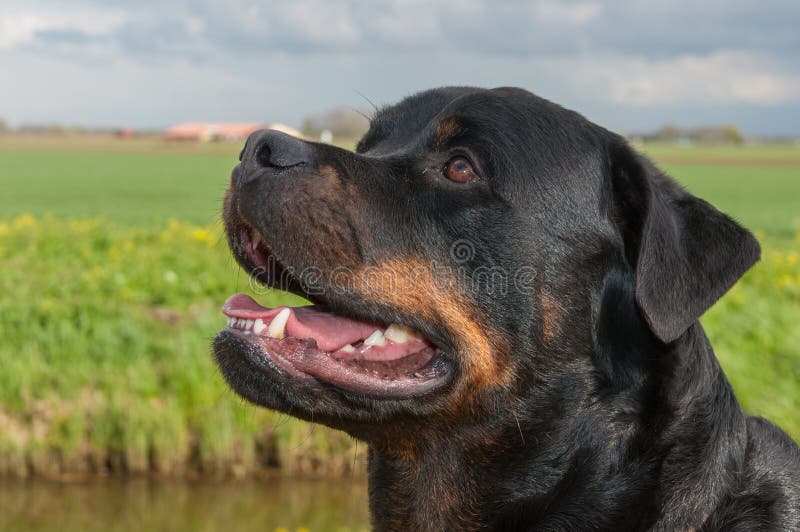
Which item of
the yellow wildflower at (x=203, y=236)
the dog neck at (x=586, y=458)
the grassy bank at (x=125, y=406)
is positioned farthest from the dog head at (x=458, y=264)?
the yellow wildflower at (x=203, y=236)

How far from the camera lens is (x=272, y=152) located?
300cm

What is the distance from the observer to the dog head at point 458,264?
9.69 ft

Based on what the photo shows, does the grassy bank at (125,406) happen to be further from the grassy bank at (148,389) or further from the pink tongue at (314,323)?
the pink tongue at (314,323)

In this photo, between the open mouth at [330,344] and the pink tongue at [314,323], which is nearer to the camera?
the open mouth at [330,344]

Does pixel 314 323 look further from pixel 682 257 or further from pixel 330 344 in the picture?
pixel 682 257

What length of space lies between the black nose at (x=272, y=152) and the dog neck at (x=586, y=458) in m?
1.05

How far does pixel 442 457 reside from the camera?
125 inches

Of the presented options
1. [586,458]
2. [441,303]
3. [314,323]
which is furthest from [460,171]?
[586,458]

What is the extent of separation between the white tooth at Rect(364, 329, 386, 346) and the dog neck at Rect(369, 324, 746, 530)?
1.15ft

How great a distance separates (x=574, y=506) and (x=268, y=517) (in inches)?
179

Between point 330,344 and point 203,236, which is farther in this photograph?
point 203,236

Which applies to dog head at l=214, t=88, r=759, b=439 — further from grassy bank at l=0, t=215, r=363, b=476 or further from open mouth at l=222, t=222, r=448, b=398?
grassy bank at l=0, t=215, r=363, b=476

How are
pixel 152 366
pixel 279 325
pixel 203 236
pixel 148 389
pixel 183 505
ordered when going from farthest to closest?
pixel 203 236
pixel 152 366
pixel 148 389
pixel 183 505
pixel 279 325

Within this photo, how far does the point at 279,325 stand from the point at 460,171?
2.77ft
